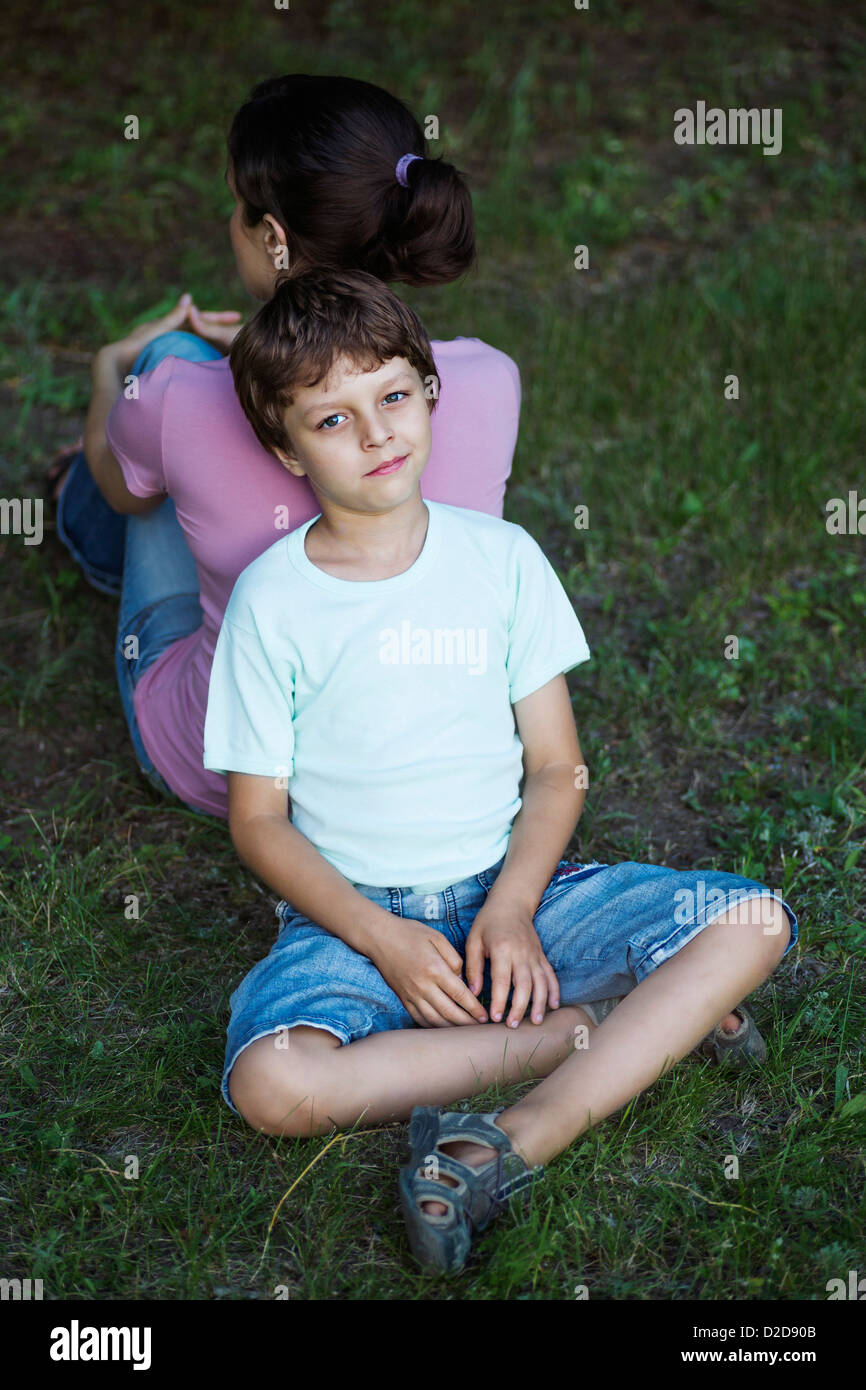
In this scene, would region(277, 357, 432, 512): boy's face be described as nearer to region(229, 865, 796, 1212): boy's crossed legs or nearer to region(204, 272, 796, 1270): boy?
region(204, 272, 796, 1270): boy

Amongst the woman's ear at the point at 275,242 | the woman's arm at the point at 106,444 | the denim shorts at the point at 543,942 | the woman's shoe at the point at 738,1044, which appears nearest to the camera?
the denim shorts at the point at 543,942

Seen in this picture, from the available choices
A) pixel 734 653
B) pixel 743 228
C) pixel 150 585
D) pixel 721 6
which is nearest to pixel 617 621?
pixel 734 653

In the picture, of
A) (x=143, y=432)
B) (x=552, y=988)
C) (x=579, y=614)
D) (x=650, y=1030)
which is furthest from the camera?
(x=579, y=614)

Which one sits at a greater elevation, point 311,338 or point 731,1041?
point 311,338

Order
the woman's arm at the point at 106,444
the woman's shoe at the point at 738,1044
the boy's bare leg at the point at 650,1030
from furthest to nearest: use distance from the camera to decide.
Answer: the woman's arm at the point at 106,444
the woman's shoe at the point at 738,1044
the boy's bare leg at the point at 650,1030

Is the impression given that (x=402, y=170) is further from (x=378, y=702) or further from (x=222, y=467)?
(x=378, y=702)

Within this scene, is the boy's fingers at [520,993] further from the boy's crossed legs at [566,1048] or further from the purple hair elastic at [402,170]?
the purple hair elastic at [402,170]

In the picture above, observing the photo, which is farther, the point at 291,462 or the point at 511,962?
the point at 291,462

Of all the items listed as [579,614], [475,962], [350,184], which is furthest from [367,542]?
[579,614]

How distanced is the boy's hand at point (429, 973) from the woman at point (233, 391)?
609 millimetres

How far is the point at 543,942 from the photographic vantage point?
213cm

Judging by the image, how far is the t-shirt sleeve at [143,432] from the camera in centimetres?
223

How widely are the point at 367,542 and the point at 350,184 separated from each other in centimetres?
56

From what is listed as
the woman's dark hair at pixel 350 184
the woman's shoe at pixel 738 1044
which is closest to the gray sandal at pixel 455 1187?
the woman's shoe at pixel 738 1044
